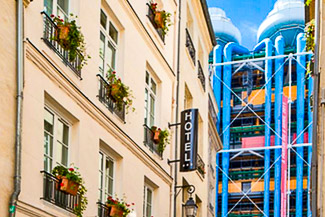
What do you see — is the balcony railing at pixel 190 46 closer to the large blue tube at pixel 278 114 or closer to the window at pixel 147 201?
the window at pixel 147 201

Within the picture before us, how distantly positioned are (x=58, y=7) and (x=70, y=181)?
9.27 feet

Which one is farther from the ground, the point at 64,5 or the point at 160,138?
the point at 64,5

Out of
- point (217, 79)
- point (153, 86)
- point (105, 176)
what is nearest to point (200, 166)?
point (153, 86)

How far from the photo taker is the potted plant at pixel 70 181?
1156 cm

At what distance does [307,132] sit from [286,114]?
7.55ft

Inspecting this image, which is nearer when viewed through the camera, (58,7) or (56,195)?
(56,195)

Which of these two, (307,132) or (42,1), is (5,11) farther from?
(307,132)

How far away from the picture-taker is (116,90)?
14.6 meters

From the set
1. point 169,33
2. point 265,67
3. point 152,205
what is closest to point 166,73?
point 169,33

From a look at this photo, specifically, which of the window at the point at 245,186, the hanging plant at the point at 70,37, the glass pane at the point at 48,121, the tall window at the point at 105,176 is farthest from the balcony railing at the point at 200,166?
the window at the point at 245,186

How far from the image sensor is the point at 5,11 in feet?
33.3

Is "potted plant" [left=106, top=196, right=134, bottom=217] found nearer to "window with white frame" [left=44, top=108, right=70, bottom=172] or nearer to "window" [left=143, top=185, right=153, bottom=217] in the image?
"window with white frame" [left=44, top=108, right=70, bottom=172]

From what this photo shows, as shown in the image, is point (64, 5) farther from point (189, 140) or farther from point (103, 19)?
point (189, 140)

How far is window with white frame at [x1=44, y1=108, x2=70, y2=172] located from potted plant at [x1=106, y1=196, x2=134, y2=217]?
2004mm
